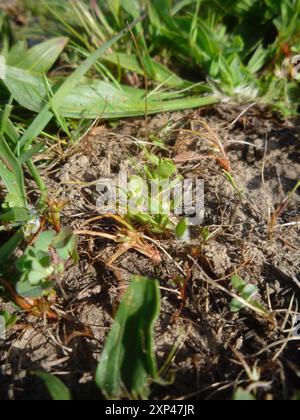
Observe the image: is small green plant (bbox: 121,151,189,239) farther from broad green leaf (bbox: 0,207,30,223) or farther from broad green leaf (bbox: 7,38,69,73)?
broad green leaf (bbox: 7,38,69,73)

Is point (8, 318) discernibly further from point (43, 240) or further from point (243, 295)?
point (243, 295)

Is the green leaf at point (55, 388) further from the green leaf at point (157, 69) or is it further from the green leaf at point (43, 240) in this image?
the green leaf at point (157, 69)

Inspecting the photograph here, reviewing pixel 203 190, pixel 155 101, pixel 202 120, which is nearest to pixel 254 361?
pixel 203 190

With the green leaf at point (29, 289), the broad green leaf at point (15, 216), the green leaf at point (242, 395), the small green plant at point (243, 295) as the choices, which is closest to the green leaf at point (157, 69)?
the broad green leaf at point (15, 216)

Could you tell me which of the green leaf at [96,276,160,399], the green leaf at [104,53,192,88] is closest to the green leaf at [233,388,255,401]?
the green leaf at [96,276,160,399]

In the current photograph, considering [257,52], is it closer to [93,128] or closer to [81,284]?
[93,128]

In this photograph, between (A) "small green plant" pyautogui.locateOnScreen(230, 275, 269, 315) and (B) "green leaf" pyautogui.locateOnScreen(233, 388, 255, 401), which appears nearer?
(B) "green leaf" pyautogui.locateOnScreen(233, 388, 255, 401)
